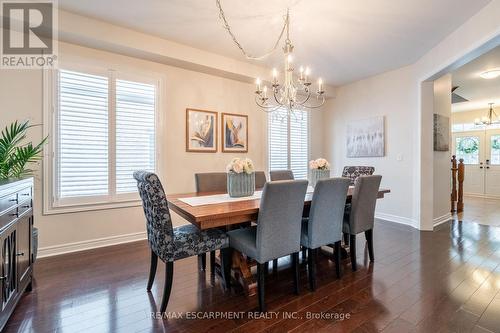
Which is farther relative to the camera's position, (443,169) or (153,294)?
(443,169)

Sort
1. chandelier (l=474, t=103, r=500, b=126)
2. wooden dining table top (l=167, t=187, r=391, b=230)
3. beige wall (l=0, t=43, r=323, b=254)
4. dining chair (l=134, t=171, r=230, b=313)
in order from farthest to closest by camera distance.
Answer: chandelier (l=474, t=103, r=500, b=126) → beige wall (l=0, t=43, r=323, b=254) → dining chair (l=134, t=171, r=230, b=313) → wooden dining table top (l=167, t=187, r=391, b=230)

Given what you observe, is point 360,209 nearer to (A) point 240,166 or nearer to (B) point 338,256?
(B) point 338,256

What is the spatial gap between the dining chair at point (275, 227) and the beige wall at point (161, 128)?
6.72ft

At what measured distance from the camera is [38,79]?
2764 mm

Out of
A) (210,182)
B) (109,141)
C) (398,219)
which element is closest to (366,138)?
(398,219)

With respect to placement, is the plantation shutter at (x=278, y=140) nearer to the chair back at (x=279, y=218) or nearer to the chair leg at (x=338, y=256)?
the chair leg at (x=338, y=256)

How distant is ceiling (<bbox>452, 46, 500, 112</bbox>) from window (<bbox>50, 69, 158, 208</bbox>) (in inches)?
199

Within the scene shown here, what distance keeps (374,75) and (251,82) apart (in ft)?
7.93

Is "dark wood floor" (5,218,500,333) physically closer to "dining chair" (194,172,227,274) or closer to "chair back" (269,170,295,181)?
"dining chair" (194,172,227,274)

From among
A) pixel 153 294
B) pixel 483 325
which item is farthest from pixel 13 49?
pixel 483 325

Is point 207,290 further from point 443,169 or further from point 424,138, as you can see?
point 443,169

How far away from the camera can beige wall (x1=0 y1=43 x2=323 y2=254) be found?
2727mm

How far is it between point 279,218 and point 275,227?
0.08 metres

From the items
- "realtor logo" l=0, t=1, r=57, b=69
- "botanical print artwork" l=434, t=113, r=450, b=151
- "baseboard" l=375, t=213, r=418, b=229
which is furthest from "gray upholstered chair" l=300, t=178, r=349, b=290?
"realtor logo" l=0, t=1, r=57, b=69
